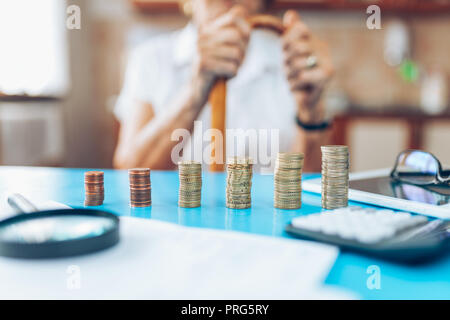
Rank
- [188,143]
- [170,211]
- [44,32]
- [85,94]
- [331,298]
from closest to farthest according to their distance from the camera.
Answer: [331,298] < [170,211] < [188,143] < [44,32] < [85,94]

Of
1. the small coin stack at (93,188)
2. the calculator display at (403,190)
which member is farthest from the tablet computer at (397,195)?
the small coin stack at (93,188)

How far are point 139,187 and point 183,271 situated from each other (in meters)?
0.32

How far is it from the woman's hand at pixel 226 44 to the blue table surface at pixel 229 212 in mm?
304

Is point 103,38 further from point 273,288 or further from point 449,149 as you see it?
point 273,288

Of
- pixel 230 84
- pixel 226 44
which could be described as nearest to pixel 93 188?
pixel 226 44

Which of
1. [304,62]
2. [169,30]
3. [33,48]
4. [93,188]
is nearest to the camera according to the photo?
[93,188]

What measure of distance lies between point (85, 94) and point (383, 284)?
11.3 feet

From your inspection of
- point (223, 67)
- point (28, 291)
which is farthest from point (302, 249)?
point (223, 67)

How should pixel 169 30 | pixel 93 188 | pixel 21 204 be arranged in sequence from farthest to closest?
1. pixel 169 30
2. pixel 93 188
3. pixel 21 204

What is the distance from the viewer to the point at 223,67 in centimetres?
117

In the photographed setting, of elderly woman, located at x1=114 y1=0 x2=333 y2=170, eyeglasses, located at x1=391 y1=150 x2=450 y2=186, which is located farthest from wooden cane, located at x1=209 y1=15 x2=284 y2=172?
eyeglasses, located at x1=391 y1=150 x2=450 y2=186

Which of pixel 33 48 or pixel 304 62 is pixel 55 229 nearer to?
pixel 304 62

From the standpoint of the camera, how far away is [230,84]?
215 cm

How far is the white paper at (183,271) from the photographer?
1.24 feet
